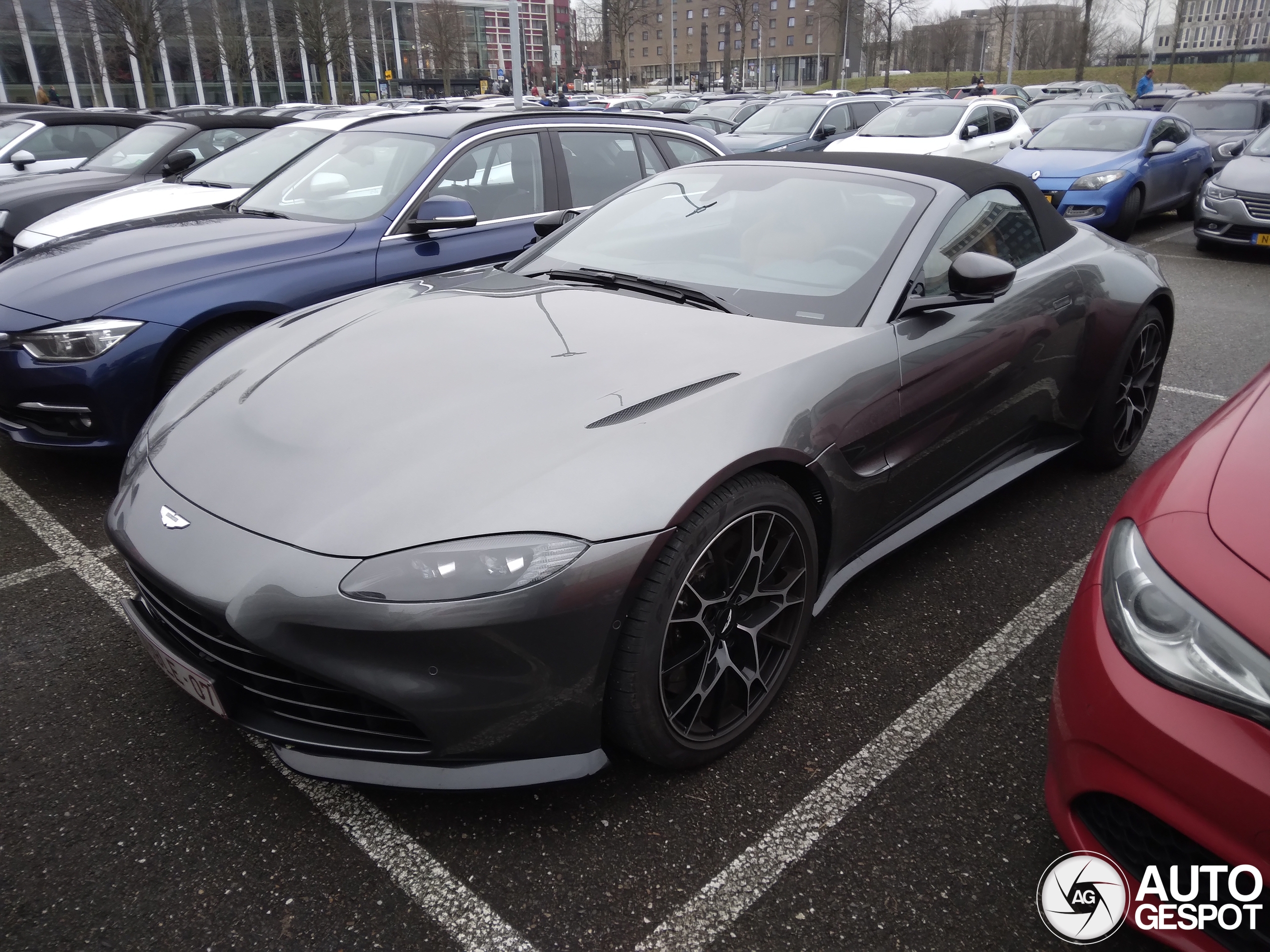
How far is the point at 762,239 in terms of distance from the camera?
293 cm

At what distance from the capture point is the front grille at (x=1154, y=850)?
4.63 feet

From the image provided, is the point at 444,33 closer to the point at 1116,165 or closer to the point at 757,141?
the point at 757,141

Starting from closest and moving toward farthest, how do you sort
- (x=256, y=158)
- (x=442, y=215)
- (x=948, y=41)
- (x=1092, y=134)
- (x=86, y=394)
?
1. (x=86, y=394)
2. (x=442, y=215)
3. (x=256, y=158)
4. (x=1092, y=134)
5. (x=948, y=41)

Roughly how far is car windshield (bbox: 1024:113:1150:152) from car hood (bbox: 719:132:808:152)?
390cm

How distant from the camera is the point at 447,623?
5.62ft

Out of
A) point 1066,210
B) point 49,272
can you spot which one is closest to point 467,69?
point 1066,210

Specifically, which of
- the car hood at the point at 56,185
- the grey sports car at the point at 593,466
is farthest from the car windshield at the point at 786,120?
the grey sports car at the point at 593,466

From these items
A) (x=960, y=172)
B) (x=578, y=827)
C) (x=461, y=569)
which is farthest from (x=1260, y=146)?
(x=461, y=569)

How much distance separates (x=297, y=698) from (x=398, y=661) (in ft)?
1.00

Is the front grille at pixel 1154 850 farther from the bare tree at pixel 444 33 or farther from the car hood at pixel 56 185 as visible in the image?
the bare tree at pixel 444 33

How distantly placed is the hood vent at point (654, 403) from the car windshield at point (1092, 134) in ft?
33.5

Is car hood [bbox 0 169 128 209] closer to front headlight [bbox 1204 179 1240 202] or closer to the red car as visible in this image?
the red car

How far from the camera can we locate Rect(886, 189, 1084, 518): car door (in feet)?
8.75

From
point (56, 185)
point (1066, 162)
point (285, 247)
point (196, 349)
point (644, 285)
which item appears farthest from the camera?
point (1066, 162)
